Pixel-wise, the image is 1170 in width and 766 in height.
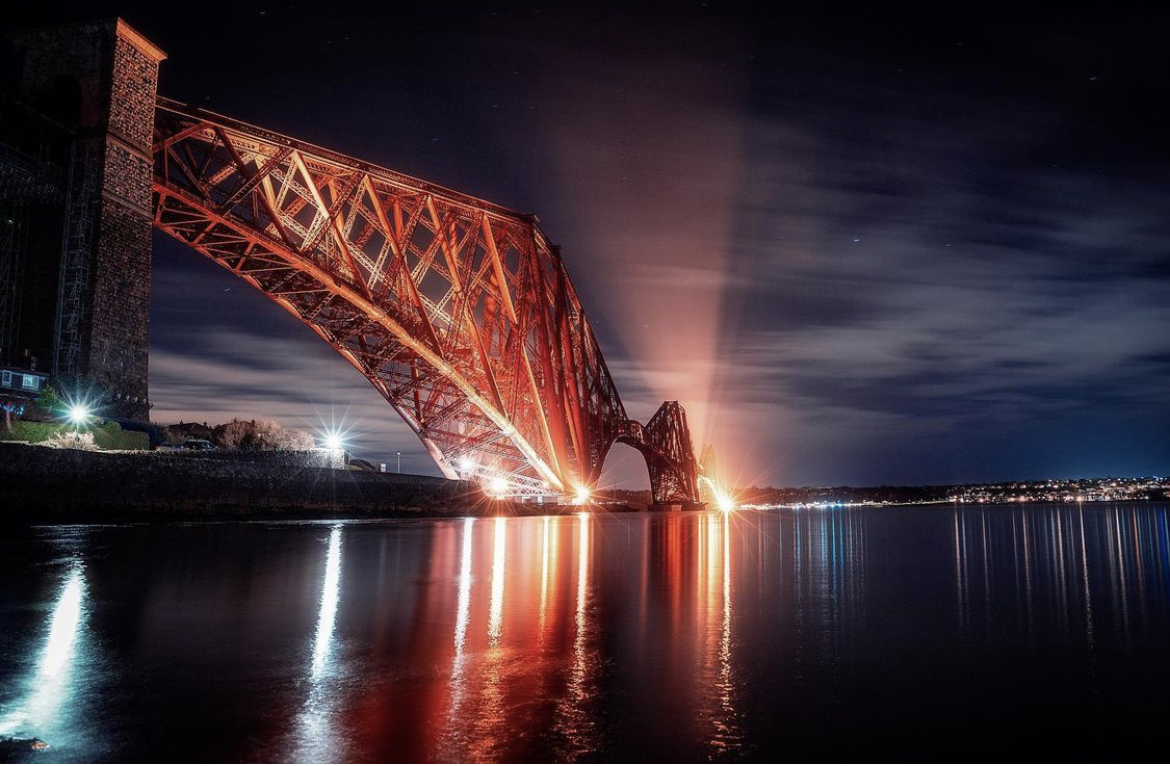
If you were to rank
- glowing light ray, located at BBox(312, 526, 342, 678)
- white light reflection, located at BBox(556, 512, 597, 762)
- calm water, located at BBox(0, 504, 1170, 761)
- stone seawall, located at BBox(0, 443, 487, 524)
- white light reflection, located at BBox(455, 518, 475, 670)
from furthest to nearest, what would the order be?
stone seawall, located at BBox(0, 443, 487, 524) → white light reflection, located at BBox(455, 518, 475, 670) → glowing light ray, located at BBox(312, 526, 342, 678) → calm water, located at BBox(0, 504, 1170, 761) → white light reflection, located at BBox(556, 512, 597, 762)

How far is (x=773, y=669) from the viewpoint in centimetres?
588

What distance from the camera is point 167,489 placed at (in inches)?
926

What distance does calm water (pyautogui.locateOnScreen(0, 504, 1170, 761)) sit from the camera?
4.10 m

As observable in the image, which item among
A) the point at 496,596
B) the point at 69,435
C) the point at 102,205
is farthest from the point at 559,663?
the point at 102,205

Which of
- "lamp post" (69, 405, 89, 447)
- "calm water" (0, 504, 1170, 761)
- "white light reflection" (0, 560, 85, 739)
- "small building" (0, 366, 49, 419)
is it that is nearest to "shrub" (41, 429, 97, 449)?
"lamp post" (69, 405, 89, 447)

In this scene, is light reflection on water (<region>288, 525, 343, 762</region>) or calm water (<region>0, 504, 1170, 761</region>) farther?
calm water (<region>0, 504, 1170, 761</region>)

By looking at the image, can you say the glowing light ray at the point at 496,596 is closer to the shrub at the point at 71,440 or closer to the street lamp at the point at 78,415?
the shrub at the point at 71,440

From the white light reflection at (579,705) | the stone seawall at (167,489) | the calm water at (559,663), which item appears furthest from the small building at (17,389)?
the white light reflection at (579,705)

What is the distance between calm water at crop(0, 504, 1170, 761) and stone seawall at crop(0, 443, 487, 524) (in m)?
7.67

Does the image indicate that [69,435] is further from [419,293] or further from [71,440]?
[419,293]

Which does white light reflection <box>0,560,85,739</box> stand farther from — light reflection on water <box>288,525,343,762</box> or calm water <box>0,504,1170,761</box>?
light reflection on water <box>288,525,343,762</box>

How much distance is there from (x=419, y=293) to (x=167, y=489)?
17901 millimetres

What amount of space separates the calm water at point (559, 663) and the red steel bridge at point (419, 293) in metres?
22.8

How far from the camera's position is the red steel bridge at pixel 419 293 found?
32500mm
